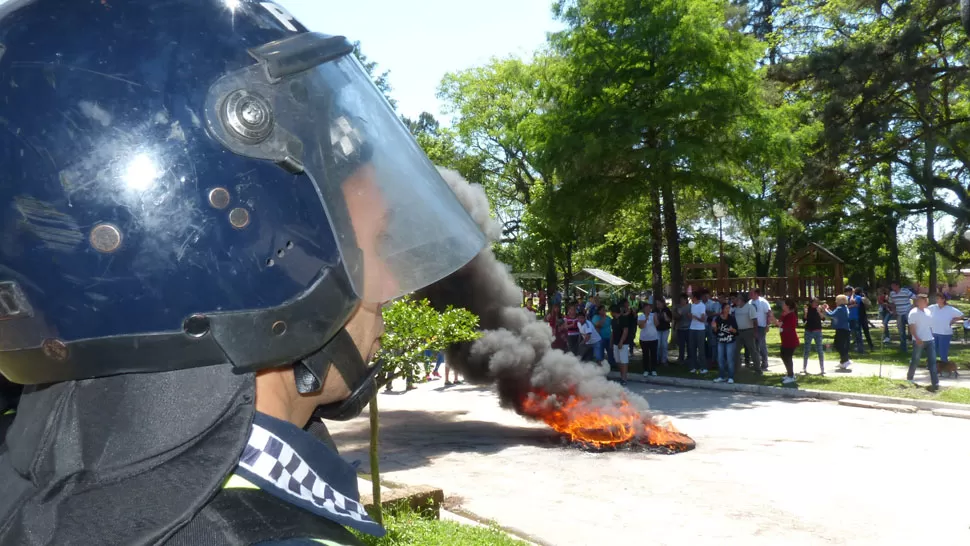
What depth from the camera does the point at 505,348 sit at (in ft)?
37.8

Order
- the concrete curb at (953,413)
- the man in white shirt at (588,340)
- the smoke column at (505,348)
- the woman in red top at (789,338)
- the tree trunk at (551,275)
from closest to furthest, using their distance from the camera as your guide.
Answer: the smoke column at (505,348) < the concrete curb at (953,413) < the woman in red top at (789,338) < the man in white shirt at (588,340) < the tree trunk at (551,275)

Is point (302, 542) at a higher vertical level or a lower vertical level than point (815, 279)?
lower

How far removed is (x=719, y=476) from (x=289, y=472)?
7673mm

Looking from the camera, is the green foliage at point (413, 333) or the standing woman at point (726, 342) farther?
the standing woman at point (726, 342)

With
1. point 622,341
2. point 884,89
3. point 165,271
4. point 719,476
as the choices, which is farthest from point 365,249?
point 884,89

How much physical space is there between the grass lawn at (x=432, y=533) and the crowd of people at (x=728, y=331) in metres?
8.46

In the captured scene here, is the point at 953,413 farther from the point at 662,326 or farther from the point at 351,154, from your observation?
the point at 351,154

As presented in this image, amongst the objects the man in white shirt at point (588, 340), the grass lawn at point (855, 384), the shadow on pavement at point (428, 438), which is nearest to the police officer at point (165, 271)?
the shadow on pavement at point (428, 438)

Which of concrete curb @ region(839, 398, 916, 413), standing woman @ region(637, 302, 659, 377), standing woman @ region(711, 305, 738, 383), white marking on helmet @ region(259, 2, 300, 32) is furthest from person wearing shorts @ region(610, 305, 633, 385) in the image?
white marking on helmet @ region(259, 2, 300, 32)

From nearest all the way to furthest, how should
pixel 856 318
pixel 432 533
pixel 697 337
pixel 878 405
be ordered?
pixel 432 533 < pixel 878 405 < pixel 697 337 < pixel 856 318

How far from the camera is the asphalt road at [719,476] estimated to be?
6.34 metres

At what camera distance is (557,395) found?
1066 cm

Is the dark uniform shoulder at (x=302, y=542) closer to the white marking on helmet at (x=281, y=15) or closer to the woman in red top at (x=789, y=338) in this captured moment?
the white marking on helmet at (x=281, y=15)

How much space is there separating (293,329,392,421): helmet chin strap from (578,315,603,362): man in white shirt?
46.3 ft
